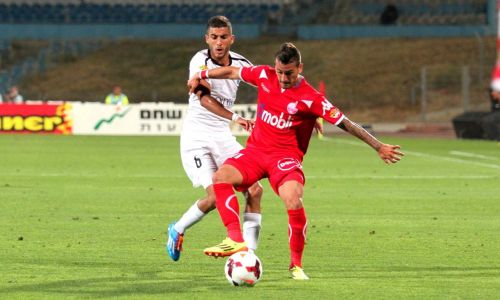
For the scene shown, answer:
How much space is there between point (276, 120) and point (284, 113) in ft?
0.34

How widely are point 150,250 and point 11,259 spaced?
146 centimetres

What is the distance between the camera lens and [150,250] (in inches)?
485

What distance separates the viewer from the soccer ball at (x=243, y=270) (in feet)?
31.4

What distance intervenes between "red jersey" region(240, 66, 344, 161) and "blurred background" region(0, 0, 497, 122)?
43.2 metres

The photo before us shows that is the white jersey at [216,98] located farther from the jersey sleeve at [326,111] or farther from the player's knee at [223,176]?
the jersey sleeve at [326,111]

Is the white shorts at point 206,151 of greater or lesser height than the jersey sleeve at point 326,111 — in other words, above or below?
below

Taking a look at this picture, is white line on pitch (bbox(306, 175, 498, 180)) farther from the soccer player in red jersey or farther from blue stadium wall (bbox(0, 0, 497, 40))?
blue stadium wall (bbox(0, 0, 497, 40))

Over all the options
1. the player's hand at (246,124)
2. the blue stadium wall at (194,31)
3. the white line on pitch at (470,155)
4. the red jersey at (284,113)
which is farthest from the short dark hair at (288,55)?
the blue stadium wall at (194,31)

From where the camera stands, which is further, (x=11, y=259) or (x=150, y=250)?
(x=150, y=250)

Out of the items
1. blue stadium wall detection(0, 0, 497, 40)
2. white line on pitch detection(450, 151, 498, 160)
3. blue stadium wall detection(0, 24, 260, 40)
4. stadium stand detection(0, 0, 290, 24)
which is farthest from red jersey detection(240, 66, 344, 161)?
stadium stand detection(0, 0, 290, 24)

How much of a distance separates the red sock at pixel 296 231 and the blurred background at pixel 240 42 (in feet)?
143

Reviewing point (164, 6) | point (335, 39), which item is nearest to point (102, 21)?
point (164, 6)

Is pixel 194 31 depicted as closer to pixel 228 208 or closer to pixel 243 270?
pixel 228 208

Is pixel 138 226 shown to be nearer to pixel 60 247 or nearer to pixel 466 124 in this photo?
pixel 60 247
